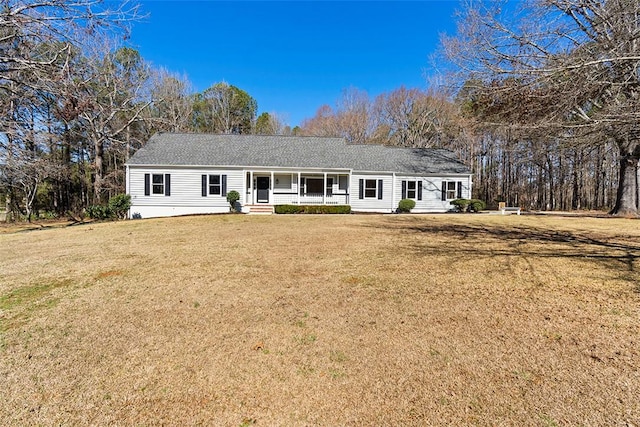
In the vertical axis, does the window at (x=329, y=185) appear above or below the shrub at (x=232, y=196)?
above

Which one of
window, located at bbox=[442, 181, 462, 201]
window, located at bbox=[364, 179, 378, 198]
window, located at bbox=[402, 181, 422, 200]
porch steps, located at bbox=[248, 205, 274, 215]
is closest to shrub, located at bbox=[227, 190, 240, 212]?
porch steps, located at bbox=[248, 205, 274, 215]

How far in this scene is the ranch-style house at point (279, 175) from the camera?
1869 cm

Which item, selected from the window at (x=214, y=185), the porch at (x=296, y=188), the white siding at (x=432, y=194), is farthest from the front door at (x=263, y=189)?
the white siding at (x=432, y=194)

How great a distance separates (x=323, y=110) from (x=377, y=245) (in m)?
35.0

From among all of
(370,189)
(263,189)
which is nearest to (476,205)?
(370,189)

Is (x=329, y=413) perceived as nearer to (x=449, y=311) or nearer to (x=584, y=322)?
(x=449, y=311)

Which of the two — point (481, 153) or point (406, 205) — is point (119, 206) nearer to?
point (406, 205)

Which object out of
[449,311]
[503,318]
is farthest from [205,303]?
[503,318]

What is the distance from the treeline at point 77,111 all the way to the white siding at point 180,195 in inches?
136

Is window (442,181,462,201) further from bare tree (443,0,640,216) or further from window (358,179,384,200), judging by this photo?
bare tree (443,0,640,216)

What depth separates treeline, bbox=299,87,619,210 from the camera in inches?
1137

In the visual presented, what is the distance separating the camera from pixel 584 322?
135 inches

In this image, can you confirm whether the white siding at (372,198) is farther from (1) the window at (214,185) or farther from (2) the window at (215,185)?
(2) the window at (215,185)

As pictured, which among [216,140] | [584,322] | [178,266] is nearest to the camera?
[584,322]
